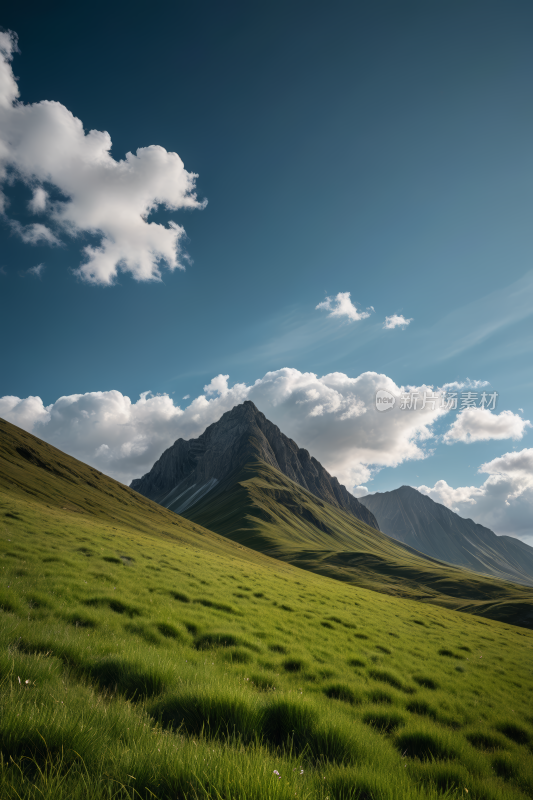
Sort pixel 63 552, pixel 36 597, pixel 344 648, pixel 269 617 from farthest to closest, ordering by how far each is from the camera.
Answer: pixel 63 552 → pixel 269 617 → pixel 344 648 → pixel 36 597

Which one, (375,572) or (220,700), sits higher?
(220,700)

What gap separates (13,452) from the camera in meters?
67.5

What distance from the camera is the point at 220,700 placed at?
4426 mm

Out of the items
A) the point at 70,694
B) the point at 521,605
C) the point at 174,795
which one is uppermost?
the point at 174,795

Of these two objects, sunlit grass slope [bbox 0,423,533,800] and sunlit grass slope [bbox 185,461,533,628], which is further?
sunlit grass slope [bbox 185,461,533,628]

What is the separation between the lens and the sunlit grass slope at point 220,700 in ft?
9.38

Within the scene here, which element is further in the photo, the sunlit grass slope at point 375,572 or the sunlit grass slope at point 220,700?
the sunlit grass slope at point 375,572

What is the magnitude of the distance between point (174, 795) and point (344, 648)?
12.5m

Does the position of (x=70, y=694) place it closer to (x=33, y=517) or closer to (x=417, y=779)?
(x=417, y=779)

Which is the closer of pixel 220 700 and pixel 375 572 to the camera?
pixel 220 700

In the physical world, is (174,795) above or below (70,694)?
above

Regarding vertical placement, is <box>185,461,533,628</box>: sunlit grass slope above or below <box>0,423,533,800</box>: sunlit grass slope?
below

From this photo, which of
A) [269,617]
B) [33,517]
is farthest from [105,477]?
[269,617]

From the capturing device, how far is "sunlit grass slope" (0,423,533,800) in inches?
113
